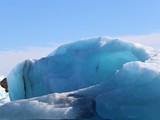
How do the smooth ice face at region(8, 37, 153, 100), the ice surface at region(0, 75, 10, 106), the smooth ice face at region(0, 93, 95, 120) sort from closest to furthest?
the smooth ice face at region(0, 93, 95, 120) < the smooth ice face at region(8, 37, 153, 100) < the ice surface at region(0, 75, 10, 106)

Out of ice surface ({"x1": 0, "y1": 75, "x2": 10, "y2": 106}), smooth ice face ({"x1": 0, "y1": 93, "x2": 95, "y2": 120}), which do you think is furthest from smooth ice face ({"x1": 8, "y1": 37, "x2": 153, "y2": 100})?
ice surface ({"x1": 0, "y1": 75, "x2": 10, "y2": 106})

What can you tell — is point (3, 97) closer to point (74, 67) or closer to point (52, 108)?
Result: point (74, 67)

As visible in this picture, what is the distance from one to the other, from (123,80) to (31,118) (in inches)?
43.8

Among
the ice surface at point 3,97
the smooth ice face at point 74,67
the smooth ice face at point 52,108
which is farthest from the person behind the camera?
the ice surface at point 3,97

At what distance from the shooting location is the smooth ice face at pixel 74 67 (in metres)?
6.36

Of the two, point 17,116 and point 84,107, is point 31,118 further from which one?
point 84,107

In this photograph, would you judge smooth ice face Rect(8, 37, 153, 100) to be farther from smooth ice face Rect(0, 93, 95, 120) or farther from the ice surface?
the ice surface

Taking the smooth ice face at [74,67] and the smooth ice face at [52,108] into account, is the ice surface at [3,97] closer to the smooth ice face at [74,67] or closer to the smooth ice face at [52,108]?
the smooth ice face at [74,67]

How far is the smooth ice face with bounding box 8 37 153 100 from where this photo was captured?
6.36 metres

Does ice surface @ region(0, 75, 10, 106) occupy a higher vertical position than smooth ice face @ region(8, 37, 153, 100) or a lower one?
lower

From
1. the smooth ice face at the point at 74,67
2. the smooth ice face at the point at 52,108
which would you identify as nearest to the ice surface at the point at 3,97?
the smooth ice face at the point at 74,67

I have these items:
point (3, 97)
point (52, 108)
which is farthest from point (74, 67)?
point (3, 97)

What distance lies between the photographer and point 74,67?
23.0 feet

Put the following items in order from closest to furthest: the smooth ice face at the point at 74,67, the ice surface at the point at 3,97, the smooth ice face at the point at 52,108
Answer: the smooth ice face at the point at 52,108, the smooth ice face at the point at 74,67, the ice surface at the point at 3,97
